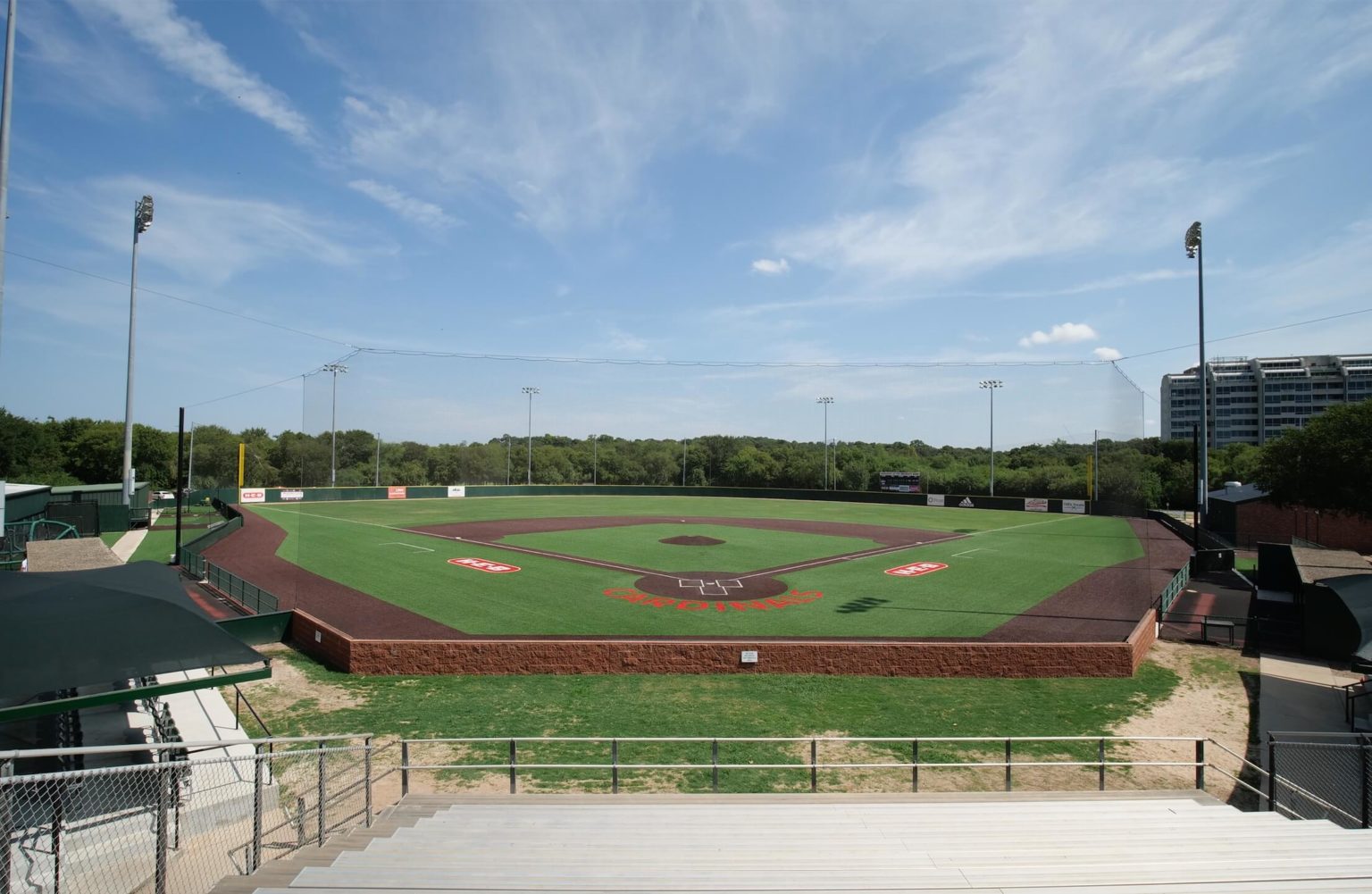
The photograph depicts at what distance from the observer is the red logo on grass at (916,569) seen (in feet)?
99.9

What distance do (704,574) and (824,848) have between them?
22745 mm

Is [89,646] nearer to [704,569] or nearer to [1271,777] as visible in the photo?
[1271,777]

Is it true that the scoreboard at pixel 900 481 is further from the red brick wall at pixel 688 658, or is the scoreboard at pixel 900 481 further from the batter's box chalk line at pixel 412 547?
the red brick wall at pixel 688 658

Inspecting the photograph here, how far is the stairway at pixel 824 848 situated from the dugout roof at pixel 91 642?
3866 mm

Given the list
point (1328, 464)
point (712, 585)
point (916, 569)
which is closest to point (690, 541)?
point (712, 585)

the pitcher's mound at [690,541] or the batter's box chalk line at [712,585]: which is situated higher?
the pitcher's mound at [690,541]

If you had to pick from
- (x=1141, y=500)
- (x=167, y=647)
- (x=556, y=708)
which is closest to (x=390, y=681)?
(x=556, y=708)

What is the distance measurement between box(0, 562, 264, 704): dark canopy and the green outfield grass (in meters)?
10.0

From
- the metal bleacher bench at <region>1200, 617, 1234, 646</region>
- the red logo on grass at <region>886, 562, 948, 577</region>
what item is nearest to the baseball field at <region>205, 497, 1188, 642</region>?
the red logo on grass at <region>886, 562, 948, 577</region>

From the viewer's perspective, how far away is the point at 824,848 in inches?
278

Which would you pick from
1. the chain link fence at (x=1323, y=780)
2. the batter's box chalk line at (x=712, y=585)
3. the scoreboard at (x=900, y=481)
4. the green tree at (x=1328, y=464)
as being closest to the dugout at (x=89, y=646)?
the chain link fence at (x=1323, y=780)

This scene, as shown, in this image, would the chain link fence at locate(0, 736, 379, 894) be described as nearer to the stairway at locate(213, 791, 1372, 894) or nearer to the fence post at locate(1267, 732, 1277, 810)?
the stairway at locate(213, 791, 1372, 894)

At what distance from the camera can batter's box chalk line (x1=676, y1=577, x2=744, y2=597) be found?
26.2 metres

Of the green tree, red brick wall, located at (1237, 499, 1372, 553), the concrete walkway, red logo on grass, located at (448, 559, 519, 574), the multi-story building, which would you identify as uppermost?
the multi-story building
